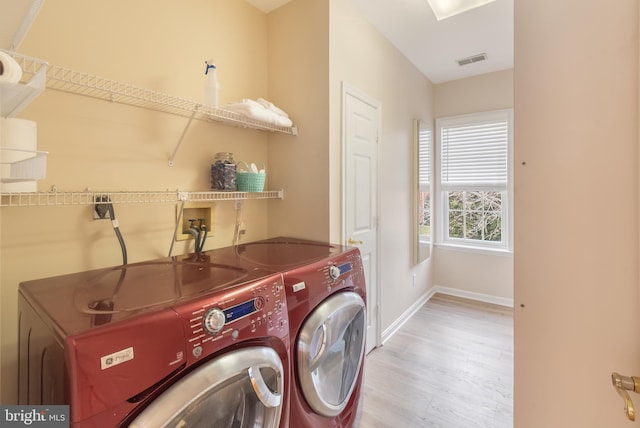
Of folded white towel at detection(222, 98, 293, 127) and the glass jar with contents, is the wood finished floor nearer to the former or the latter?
the glass jar with contents

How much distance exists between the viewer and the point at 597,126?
736 millimetres

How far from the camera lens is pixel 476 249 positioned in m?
3.58

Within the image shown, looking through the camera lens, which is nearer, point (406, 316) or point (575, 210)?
point (575, 210)

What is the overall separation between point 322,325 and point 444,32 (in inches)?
107

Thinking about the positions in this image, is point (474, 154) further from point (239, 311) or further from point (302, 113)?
point (239, 311)

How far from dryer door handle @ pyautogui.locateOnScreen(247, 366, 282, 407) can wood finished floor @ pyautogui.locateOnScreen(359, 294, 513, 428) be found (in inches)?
42.0

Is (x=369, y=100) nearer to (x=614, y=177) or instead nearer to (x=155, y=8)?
(x=155, y=8)

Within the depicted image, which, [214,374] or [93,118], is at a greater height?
[93,118]

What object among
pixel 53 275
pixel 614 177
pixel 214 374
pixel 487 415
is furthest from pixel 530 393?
pixel 53 275

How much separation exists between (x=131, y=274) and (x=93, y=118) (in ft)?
2.36

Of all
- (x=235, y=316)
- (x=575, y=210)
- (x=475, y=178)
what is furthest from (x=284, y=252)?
(x=475, y=178)

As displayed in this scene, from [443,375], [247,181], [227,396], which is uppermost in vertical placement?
[247,181]

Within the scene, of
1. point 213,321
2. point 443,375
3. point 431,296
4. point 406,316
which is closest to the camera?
point 213,321

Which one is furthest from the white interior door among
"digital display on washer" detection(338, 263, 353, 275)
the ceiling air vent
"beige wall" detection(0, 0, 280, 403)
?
the ceiling air vent
